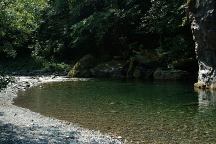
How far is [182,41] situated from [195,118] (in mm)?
18363

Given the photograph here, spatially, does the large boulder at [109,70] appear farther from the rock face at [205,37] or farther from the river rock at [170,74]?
the rock face at [205,37]

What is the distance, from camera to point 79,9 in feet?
145

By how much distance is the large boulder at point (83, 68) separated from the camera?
38.4 metres

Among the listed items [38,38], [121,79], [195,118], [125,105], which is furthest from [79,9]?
[195,118]

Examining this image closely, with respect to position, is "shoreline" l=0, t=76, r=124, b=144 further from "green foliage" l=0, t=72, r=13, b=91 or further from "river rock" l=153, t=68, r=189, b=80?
"river rock" l=153, t=68, r=189, b=80

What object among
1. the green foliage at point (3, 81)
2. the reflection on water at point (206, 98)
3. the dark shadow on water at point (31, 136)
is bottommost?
the dark shadow on water at point (31, 136)

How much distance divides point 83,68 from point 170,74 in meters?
8.66

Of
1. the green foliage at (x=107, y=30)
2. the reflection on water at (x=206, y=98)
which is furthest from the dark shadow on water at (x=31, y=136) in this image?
the green foliage at (x=107, y=30)

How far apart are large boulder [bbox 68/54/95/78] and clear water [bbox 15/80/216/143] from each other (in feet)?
21.6

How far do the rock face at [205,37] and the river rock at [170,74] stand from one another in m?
3.75

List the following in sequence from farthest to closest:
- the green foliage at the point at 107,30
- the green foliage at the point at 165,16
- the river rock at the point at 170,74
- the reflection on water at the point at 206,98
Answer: the green foliage at the point at 107,30 → the green foliage at the point at 165,16 → the river rock at the point at 170,74 → the reflection on water at the point at 206,98

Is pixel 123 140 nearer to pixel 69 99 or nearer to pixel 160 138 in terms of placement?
pixel 160 138

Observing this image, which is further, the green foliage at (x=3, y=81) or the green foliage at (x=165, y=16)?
the green foliage at (x=165, y=16)

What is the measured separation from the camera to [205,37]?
96.1ft
